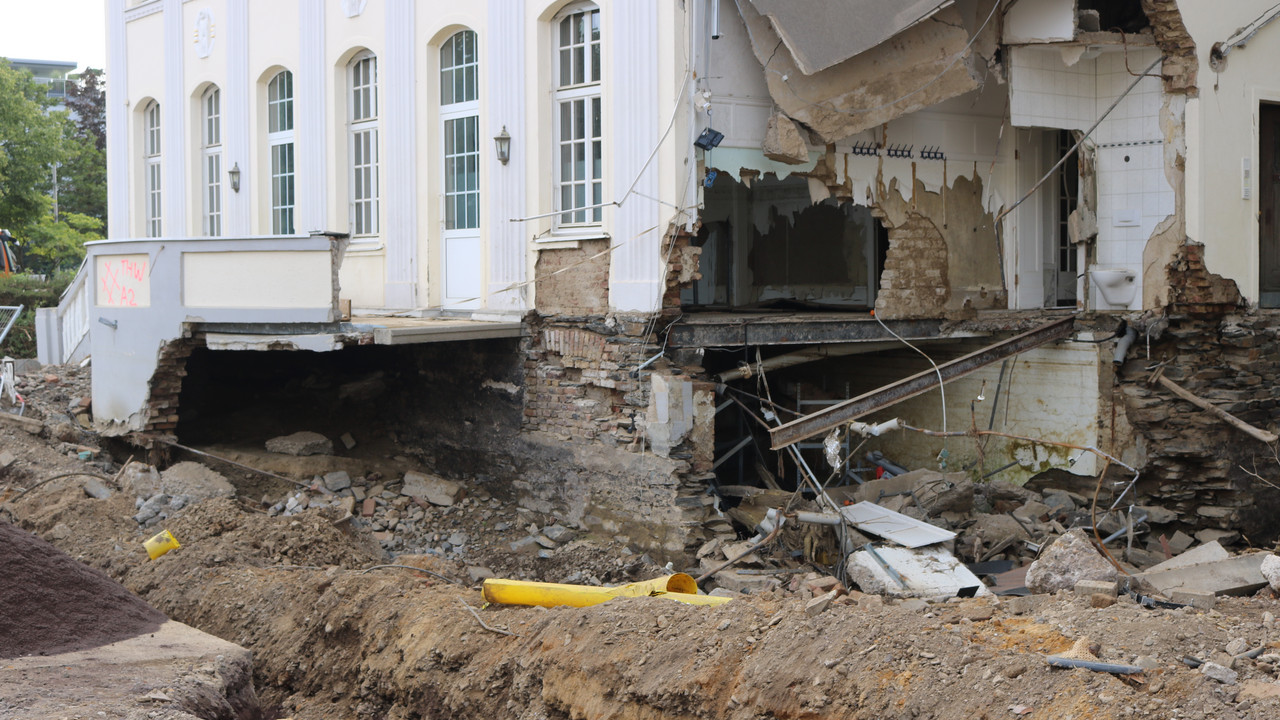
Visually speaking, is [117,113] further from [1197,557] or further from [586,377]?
[1197,557]

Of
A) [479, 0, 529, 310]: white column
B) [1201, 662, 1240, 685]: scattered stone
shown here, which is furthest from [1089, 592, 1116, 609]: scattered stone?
[479, 0, 529, 310]: white column

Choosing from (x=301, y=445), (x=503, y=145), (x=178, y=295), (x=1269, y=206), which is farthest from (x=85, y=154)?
(x=1269, y=206)

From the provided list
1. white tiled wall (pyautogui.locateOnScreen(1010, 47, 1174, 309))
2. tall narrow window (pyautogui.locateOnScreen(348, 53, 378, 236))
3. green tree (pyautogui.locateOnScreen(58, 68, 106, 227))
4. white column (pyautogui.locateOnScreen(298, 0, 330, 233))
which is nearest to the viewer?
white tiled wall (pyautogui.locateOnScreen(1010, 47, 1174, 309))

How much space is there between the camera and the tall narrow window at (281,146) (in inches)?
602

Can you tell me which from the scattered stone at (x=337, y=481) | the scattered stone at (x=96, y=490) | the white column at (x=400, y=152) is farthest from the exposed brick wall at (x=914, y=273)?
the scattered stone at (x=96, y=490)

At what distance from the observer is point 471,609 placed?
24.2ft

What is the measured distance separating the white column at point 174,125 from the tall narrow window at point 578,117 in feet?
26.2

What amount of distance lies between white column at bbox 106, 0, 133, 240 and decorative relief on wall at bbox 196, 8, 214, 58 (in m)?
2.22

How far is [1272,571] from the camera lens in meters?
7.18

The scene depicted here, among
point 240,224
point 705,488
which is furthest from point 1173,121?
point 240,224

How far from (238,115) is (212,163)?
4.38 ft

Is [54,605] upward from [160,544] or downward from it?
upward

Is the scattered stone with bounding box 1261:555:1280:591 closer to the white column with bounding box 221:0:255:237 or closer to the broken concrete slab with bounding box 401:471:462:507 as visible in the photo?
the broken concrete slab with bounding box 401:471:462:507

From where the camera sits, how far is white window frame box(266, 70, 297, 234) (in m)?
15.3
